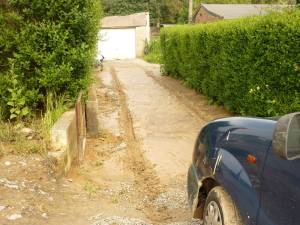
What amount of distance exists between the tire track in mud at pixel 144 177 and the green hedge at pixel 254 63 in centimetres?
258

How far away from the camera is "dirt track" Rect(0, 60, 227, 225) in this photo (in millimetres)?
5535

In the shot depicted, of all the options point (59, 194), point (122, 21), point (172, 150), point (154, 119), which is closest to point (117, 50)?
point (122, 21)

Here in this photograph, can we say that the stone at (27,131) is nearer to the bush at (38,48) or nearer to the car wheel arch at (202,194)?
the bush at (38,48)

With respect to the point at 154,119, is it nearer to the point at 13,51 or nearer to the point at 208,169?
the point at 13,51

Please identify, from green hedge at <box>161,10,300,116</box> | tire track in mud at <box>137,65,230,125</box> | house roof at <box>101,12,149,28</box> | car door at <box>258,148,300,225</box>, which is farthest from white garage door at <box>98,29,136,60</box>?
car door at <box>258,148,300,225</box>

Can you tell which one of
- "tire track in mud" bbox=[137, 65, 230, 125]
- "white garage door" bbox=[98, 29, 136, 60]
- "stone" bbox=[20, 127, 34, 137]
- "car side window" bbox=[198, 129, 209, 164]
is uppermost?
"car side window" bbox=[198, 129, 209, 164]

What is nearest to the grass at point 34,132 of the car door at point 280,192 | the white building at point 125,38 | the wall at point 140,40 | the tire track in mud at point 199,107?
the car door at point 280,192

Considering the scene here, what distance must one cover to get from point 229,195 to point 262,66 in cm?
611

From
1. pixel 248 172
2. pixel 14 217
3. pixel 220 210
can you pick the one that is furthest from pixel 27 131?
pixel 248 172

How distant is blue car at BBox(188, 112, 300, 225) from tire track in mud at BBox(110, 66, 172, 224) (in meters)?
1.58

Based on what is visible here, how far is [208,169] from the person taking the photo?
411cm

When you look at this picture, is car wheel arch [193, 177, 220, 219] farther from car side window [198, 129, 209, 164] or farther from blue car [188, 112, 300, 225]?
car side window [198, 129, 209, 164]

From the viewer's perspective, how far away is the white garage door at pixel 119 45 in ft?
148

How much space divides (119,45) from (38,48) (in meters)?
38.7
